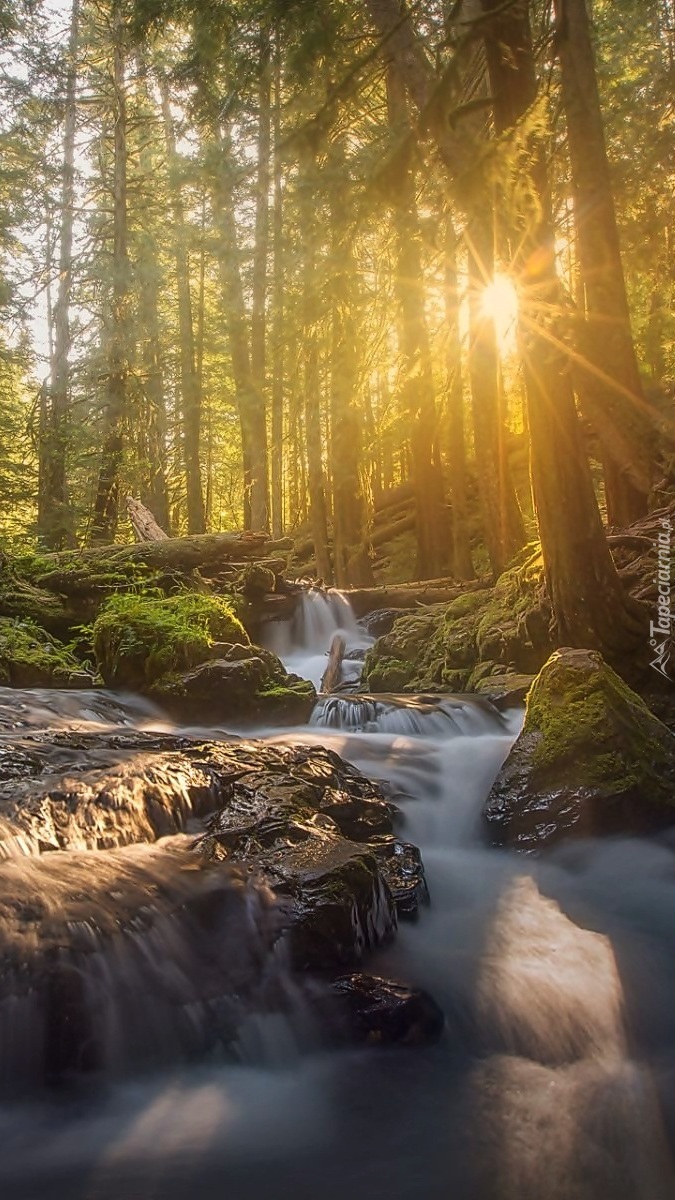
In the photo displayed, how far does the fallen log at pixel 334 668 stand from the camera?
12188 millimetres

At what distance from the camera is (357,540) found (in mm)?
18109

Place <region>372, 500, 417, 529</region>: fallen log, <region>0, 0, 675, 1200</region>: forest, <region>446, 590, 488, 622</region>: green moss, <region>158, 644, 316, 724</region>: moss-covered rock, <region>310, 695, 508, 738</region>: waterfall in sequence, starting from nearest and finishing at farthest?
1. <region>0, 0, 675, 1200</region>: forest
2. <region>158, 644, 316, 724</region>: moss-covered rock
3. <region>310, 695, 508, 738</region>: waterfall
4. <region>446, 590, 488, 622</region>: green moss
5. <region>372, 500, 417, 529</region>: fallen log

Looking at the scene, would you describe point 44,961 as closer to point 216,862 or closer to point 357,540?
point 216,862

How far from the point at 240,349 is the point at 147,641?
15.6m

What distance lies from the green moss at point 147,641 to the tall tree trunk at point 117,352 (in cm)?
848

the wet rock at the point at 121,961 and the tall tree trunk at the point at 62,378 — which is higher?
the tall tree trunk at the point at 62,378

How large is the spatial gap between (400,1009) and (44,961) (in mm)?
1556

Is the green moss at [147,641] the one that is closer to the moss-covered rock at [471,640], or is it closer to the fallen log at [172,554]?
the fallen log at [172,554]

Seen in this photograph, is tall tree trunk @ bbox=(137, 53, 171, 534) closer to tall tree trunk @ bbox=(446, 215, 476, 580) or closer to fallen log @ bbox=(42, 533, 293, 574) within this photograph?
fallen log @ bbox=(42, 533, 293, 574)

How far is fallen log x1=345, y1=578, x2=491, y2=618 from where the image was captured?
49.5 feet

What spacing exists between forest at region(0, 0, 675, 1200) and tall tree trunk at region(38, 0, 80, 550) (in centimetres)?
19

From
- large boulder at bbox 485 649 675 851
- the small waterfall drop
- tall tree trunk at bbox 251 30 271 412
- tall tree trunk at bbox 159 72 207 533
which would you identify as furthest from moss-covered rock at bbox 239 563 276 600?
tall tree trunk at bbox 159 72 207 533

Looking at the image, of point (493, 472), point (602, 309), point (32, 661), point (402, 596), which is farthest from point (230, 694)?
point (402, 596)

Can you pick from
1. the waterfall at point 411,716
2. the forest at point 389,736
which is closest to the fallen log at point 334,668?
the forest at point 389,736
